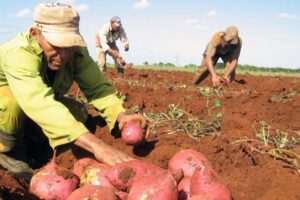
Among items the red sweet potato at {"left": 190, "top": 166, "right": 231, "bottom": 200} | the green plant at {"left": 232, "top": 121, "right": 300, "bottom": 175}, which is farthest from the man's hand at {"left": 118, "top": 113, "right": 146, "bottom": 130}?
the red sweet potato at {"left": 190, "top": 166, "right": 231, "bottom": 200}

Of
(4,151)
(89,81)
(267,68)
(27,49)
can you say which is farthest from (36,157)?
(267,68)

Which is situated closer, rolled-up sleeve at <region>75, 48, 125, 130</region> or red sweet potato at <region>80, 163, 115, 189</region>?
red sweet potato at <region>80, 163, 115, 189</region>

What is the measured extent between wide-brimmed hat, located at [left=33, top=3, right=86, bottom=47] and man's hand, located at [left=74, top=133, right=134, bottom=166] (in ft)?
2.36

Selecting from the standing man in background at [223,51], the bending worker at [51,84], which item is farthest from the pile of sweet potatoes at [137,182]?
the standing man in background at [223,51]

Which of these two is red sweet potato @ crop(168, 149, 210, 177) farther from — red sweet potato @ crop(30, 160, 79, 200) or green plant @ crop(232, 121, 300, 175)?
green plant @ crop(232, 121, 300, 175)

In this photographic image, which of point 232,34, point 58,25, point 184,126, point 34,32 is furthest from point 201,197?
point 232,34

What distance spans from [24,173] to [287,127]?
3.46m

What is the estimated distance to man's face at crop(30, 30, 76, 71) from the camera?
12.0 ft

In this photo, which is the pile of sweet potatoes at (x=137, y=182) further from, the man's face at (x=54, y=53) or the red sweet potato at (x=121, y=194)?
the man's face at (x=54, y=53)

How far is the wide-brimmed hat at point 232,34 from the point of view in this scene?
34.7 ft

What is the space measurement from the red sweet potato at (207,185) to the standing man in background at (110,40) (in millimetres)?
10207

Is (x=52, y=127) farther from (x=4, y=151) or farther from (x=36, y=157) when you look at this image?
(x=36, y=157)

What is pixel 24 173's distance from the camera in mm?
4008

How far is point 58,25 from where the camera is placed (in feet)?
11.9
